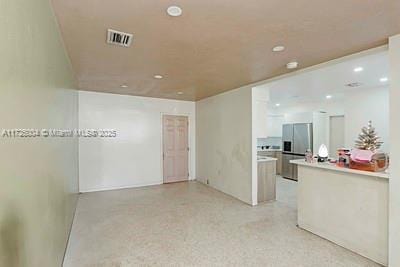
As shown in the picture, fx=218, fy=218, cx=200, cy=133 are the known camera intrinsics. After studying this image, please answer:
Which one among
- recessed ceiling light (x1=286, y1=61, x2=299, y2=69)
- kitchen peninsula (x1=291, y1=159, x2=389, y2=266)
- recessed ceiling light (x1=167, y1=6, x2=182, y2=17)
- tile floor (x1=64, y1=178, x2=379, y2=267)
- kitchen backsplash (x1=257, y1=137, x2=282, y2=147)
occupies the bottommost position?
tile floor (x1=64, y1=178, x2=379, y2=267)

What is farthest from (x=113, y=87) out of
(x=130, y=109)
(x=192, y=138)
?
(x=192, y=138)

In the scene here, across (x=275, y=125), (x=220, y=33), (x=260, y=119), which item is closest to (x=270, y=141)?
(x=275, y=125)

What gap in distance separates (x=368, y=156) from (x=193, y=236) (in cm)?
255

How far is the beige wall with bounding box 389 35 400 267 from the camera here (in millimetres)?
2346

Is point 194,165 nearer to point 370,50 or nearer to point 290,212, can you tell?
point 290,212

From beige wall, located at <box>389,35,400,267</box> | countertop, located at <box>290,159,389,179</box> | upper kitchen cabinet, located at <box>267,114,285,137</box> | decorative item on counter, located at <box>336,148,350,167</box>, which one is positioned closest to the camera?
beige wall, located at <box>389,35,400,267</box>

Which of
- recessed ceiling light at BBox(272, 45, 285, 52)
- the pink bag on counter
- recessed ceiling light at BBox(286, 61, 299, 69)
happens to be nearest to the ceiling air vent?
recessed ceiling light at BBox(272, 45, 285, 52)

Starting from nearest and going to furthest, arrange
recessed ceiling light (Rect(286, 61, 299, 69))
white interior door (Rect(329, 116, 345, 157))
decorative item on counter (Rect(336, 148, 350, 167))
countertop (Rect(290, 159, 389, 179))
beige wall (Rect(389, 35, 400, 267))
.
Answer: beige wall (Rect(389, 35, 400, 267)) → countertop (Rect(290, 159, 389, 179)) → decorative item on counter (Rect(336, 148, 350, 167)) → recessed ceiling light (Rect(286, 61, 299, 69)) → white interior door (Rect(329, 116, 345, 157))

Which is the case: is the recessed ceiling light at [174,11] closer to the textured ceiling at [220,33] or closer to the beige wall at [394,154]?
the textured ceiling at [220,33]

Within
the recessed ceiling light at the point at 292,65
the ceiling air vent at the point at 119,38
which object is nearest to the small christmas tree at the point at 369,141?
the recessed ceiling light at the point at 292,65

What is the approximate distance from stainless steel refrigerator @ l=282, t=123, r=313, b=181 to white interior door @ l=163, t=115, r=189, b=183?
11.0ft

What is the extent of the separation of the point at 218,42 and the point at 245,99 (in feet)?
7.85

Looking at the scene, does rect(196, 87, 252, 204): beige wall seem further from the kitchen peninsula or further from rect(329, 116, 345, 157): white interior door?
rect(329, 116, 345, 157): white interior door

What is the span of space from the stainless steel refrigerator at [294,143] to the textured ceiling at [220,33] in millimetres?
3735
